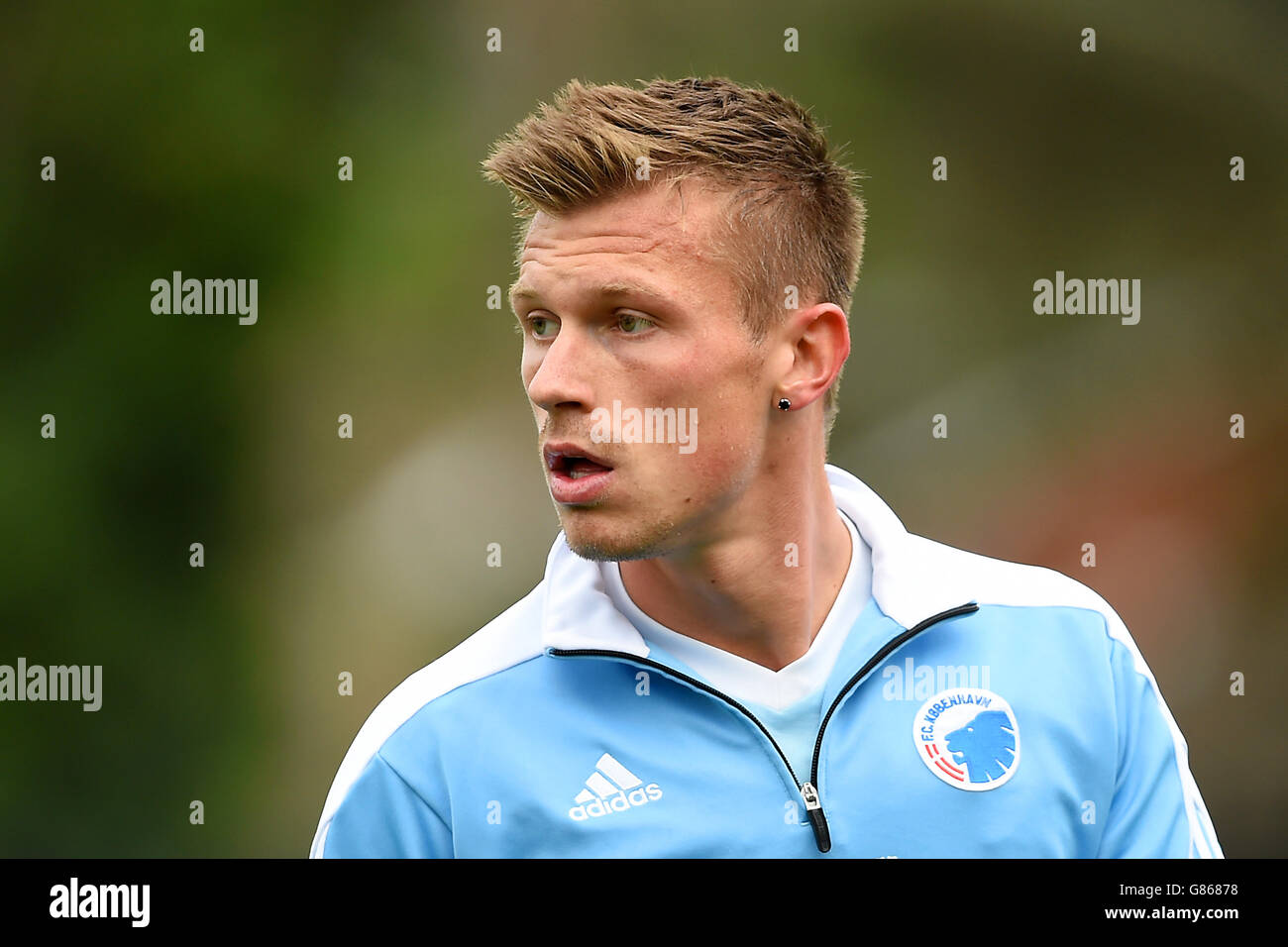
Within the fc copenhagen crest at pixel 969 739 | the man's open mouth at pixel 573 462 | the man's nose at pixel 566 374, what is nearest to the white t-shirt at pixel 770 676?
the fc copenhagen crest at pixel 969 739

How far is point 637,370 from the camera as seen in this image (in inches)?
89.4

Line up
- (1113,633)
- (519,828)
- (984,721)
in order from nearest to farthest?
1. (519,828)
2. (984,721)
3. (1113,633)

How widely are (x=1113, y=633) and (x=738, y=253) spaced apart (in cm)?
115

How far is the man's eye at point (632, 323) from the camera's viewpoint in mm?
2293

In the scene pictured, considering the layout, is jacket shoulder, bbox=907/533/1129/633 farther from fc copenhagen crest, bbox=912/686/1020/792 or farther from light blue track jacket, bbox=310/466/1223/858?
fc copenhagen crest, bbox=912/686/1020/792

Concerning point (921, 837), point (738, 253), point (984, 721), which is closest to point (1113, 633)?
point (984, 721)

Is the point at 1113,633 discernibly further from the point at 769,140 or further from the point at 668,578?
the point at 769,140

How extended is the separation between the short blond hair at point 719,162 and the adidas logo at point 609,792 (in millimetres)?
883

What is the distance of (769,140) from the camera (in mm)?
2441

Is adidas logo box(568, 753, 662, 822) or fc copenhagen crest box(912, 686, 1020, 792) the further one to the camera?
fc copenhagen crest box(912, 686, 1020, 792)

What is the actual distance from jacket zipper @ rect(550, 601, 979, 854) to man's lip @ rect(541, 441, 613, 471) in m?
0.37

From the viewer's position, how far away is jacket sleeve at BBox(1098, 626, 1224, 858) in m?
2.43

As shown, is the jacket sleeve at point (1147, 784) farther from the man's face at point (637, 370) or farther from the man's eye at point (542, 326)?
the man's eye at point (542, 326)

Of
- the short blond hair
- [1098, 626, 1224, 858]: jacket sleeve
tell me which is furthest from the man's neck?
[1098, 626, 1224, 858]: jacket sleeve
